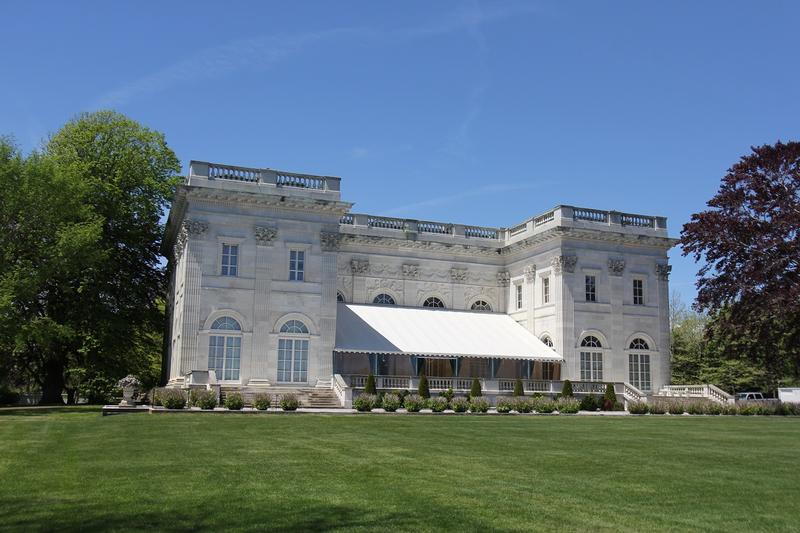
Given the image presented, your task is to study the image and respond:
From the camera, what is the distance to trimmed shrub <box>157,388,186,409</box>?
1049 inches

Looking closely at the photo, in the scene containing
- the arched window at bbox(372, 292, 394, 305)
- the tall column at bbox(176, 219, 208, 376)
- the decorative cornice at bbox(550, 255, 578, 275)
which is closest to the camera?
the tall column at bbox(176, 219, 208, 376)

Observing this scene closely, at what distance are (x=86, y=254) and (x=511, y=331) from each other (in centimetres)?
2142

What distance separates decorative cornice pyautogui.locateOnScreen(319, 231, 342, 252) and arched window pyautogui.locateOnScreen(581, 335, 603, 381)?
13.8 m

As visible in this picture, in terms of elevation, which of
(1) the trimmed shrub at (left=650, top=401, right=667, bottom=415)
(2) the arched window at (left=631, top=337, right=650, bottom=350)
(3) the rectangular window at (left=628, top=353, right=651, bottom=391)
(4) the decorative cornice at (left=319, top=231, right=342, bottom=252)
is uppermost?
(4) the decorative cornice at (left=319, top=231, right=342, bottom=252)

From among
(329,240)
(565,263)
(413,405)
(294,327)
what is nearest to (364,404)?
(413,405)

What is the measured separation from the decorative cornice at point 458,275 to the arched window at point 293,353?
1108 cm

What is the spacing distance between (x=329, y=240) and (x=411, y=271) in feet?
25.2

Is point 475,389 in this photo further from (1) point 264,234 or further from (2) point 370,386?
(1) point 264,234

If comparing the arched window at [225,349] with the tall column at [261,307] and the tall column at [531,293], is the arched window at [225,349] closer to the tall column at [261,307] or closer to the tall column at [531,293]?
the tall column at [261,307]

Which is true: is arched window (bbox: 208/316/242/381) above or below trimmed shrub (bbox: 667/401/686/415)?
above

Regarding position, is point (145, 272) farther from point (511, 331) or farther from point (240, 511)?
point (240, 511)

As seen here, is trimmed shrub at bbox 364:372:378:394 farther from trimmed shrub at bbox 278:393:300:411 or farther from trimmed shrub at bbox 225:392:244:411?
trimmed shrub at bbox 225:392:244:411

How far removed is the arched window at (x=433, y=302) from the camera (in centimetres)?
4272

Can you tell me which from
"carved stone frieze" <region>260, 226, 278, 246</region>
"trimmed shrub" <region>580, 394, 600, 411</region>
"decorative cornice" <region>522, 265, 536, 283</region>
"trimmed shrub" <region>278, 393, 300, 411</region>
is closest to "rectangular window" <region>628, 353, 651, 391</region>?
"decorative cornice" <region>522, 265, 536, 283</region>
